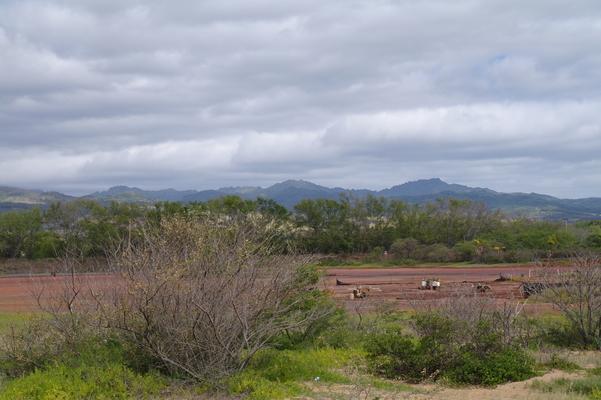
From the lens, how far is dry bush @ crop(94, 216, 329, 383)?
12008 mm

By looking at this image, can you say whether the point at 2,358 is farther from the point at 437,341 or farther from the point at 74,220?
the point at 74,220

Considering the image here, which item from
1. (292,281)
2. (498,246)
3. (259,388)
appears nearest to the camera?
(259,388)

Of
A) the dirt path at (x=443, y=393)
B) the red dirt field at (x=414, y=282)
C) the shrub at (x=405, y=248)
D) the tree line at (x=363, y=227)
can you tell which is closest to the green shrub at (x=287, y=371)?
the dirt path at (x=443, y=393)

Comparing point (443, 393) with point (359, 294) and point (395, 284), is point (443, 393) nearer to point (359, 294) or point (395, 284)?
point (359, 294)

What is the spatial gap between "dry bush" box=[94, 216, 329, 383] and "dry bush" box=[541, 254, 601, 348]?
7.66 meters

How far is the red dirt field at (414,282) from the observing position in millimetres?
26984

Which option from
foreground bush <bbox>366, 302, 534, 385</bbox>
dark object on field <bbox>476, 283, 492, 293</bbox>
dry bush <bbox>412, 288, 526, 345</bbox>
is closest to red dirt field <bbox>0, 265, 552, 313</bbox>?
dark object on field <bbox>476, 283, 492, 293</bbox>

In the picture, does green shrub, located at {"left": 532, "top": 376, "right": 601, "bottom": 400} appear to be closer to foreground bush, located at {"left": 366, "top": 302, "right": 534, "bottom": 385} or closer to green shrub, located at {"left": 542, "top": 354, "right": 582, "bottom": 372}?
foreground bush, located at {"left": 366, "top": 302, "right": 534, "bottom": 385}

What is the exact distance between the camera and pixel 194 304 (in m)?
12.0

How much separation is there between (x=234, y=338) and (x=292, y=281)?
108 inches

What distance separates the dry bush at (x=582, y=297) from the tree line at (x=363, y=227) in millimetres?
37857

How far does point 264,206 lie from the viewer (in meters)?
59.5

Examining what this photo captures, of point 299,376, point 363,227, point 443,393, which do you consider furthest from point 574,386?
point 363,227

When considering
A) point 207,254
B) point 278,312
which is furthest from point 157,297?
point 278,312
